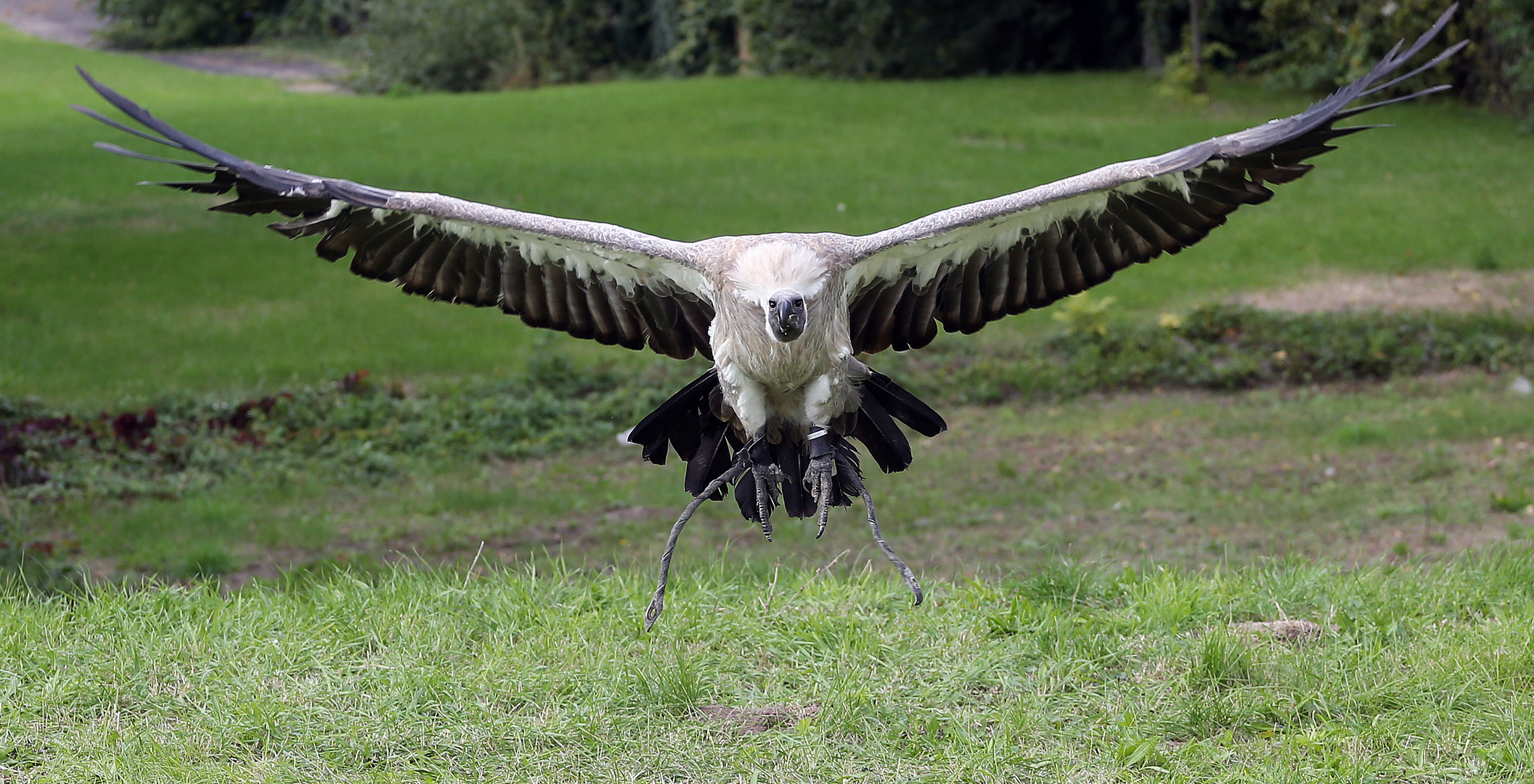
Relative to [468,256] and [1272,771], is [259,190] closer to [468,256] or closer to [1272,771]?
[468,256]

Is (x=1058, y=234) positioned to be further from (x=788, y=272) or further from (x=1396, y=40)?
(x=1396, y=40)

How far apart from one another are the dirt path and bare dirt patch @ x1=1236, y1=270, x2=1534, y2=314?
19204 mm

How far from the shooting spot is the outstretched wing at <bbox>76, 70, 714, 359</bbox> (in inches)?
156

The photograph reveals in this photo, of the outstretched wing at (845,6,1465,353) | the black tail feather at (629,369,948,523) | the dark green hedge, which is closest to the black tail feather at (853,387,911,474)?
the black tail feather at (629,369,948,523)

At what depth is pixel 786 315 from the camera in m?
3.59

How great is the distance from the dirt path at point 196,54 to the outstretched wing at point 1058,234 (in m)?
22.1

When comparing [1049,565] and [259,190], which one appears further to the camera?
[1049,565]

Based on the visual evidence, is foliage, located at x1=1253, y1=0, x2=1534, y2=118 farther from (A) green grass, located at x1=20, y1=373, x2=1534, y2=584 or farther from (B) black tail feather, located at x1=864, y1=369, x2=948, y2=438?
(B) black tail feather, located at x1=864, y1=369, x2=948, y2=438

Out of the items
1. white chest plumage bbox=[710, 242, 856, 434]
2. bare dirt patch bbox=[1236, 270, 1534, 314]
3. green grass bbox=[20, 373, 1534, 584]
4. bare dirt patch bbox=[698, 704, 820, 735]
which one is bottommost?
green grass bbox=[20, 373, 1534, 584]

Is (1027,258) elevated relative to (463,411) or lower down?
elevated

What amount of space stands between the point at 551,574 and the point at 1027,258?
2448mm

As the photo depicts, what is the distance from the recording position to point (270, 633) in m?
4.83

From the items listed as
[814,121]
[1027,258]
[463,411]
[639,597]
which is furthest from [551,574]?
[814,121]

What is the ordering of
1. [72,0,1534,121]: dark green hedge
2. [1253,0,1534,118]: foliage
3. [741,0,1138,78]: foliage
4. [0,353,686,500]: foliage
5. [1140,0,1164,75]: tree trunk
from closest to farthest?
[0,353,686,500]: foliage, [1253,0,1534,118]: foliage, [72,0,1534,121]: dark green hedge, [1140,0,1164,75]: tree trunk, [741,0,1138,78]: foliage
